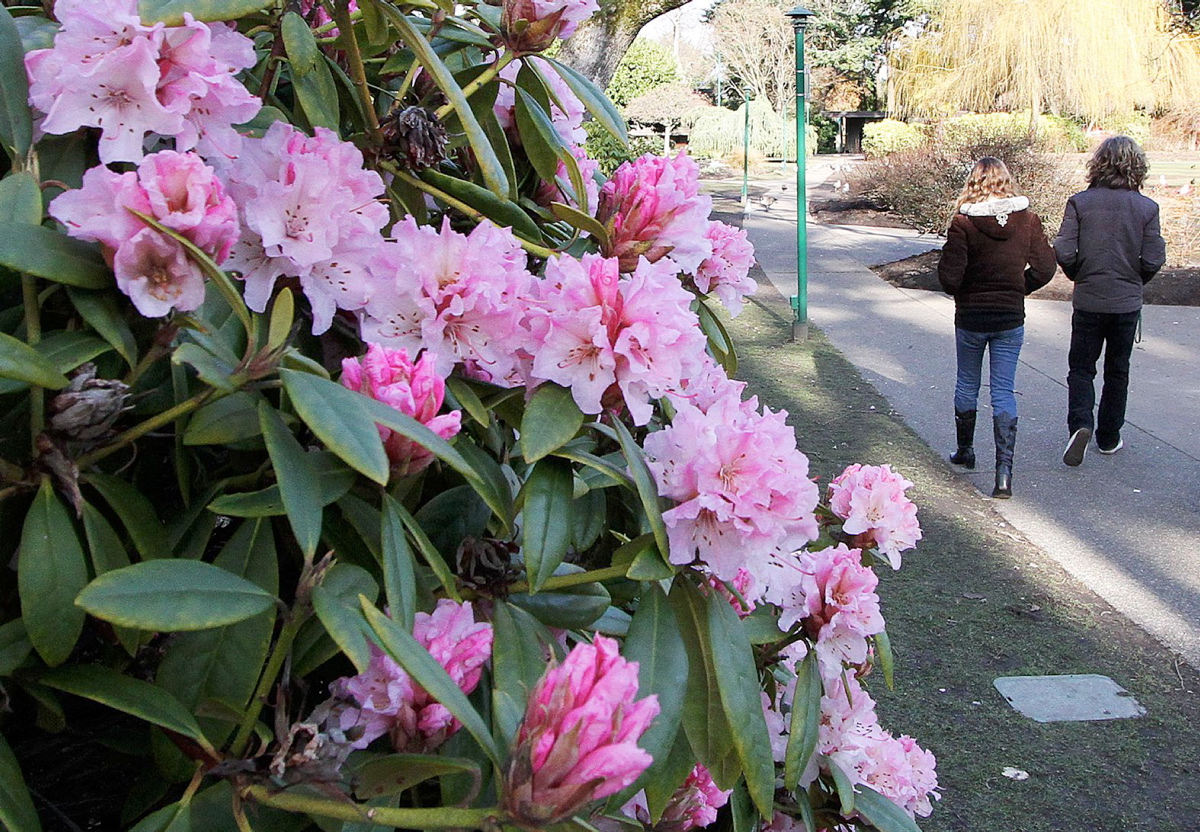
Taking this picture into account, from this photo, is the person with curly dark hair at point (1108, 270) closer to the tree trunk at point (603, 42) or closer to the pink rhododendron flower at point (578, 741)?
the tree trunk at point (603, 42)

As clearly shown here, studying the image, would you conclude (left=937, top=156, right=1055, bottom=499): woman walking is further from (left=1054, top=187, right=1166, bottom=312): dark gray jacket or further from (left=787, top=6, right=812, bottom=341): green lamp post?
(left=787, top=6, right=812, bottom=341): green lamp post

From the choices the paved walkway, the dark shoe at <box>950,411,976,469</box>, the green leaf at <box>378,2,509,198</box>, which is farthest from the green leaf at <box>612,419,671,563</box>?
the dark shoe at <box>950,411,976,469</box>

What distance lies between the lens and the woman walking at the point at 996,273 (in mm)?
6422

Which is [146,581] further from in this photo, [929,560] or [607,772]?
[929,560]

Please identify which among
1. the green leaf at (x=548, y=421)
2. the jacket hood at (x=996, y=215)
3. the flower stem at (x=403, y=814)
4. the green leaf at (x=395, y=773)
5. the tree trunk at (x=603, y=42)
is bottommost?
the jacket hood at (x=996, y=215)

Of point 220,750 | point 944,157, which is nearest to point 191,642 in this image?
point 220,750

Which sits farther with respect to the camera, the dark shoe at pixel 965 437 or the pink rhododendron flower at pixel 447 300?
the dark shoe at pixel 965 437

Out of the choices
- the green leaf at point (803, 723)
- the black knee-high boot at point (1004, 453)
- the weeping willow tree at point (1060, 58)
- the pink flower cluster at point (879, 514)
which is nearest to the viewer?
the green leaf at point (803, 723)

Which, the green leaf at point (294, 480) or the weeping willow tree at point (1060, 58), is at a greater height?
the weeping willow tree at point (1060, 58)

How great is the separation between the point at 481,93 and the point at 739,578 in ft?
2.29

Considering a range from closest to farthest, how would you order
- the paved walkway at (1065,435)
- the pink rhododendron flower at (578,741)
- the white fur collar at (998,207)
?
1. the pink rhododendron flower at (578,741)
2. the paved walkway at (1065,435)
3. the white fur collar at (998,207)

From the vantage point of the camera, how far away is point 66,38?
0.93 m

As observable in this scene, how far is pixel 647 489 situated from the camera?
106 cm

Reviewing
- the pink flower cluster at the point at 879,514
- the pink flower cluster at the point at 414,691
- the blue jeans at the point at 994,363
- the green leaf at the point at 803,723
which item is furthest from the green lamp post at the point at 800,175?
the pink flower cluster at the point at 414,691
